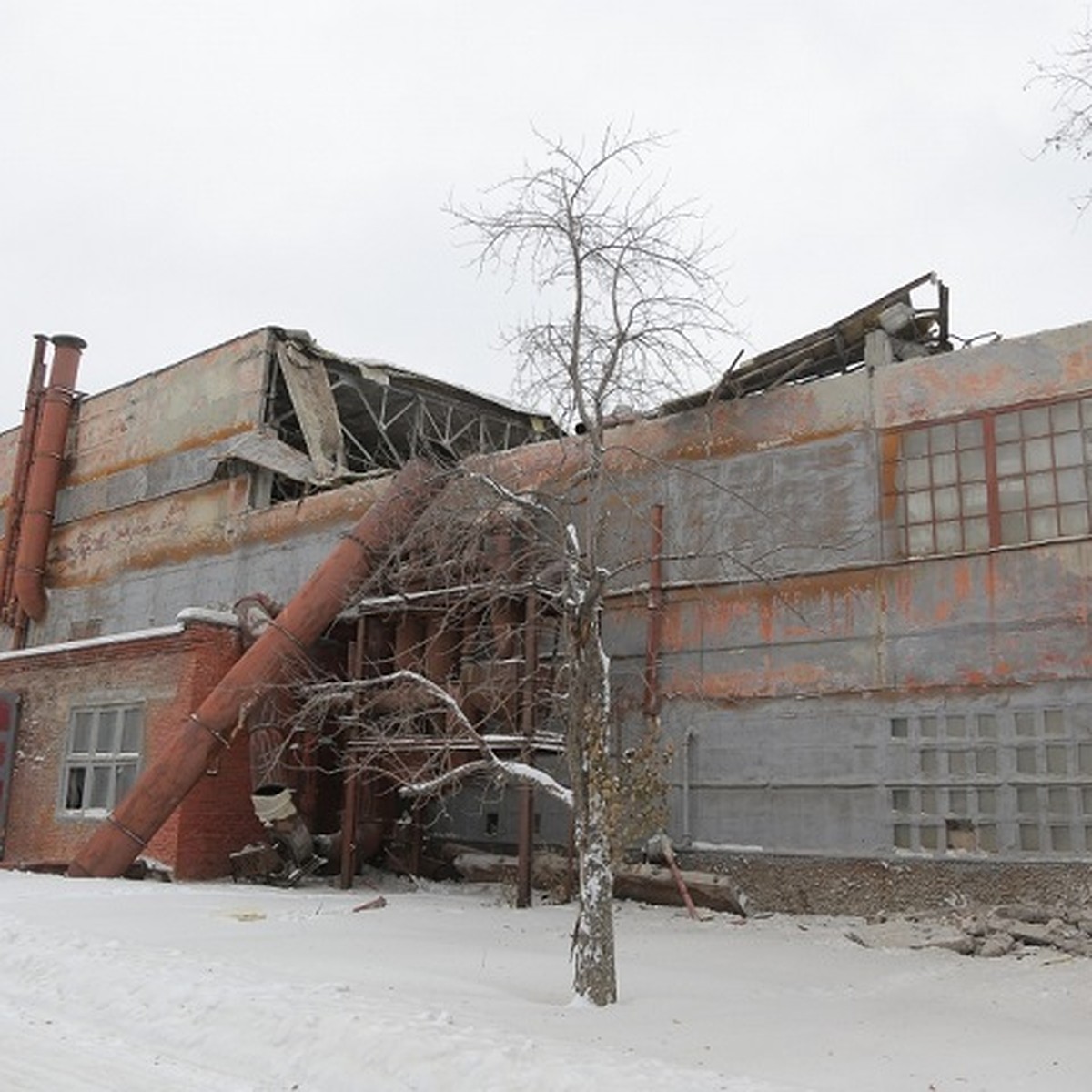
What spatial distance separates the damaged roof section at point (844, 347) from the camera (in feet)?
47.8

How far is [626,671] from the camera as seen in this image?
50.6 ft

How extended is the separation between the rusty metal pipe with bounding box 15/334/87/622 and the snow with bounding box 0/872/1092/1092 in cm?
1356

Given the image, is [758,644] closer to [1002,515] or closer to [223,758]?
[1002,515]

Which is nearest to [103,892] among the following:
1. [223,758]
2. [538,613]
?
[223,758]

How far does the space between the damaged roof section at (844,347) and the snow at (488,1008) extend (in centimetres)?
657

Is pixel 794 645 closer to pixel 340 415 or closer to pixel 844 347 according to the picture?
pixel 844 347

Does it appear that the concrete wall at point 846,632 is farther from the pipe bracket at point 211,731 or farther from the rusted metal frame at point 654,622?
the pipe bracket at point 211,731

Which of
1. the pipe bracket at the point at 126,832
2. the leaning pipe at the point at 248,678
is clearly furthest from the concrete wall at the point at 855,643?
the pipe bracket at the point at 126,832

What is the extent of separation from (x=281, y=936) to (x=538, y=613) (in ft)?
18.0

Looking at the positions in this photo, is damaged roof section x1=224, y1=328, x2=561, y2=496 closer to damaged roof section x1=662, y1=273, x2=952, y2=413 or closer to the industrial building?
the industrial building

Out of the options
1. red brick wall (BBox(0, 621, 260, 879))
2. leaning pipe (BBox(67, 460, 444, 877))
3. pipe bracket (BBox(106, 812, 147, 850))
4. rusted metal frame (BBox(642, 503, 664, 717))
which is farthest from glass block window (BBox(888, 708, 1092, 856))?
pipe bracket (BBox(106, 812, 147, 850))

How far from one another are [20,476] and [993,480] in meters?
20.0

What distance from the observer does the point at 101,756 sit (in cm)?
1773

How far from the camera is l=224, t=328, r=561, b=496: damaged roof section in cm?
2102
